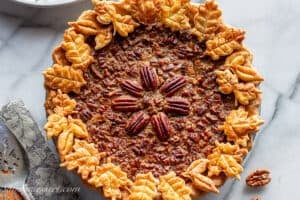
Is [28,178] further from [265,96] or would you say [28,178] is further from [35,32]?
[265,96]

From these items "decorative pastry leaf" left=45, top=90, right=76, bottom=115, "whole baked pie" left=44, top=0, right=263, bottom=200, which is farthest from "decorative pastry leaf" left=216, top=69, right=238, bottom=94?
"decorative pastry leaf" left=45, top=90, right=76, bottom=115

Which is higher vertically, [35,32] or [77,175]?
[35,32]

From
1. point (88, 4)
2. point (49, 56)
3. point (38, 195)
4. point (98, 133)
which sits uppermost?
point (88, 4)

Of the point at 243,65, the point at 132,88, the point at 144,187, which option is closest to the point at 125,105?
the point at 132,88

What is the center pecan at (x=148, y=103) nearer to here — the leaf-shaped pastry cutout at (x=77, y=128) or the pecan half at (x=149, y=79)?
the pecan half at (x=149, y=79)

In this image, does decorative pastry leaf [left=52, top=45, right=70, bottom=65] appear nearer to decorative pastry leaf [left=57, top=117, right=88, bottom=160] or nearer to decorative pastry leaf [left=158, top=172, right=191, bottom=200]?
decorative pastry leaf [left=57, top=117, right=88, bottom=160]

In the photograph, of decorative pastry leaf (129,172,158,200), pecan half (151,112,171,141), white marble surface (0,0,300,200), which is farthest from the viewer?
white marble surface (0,0,300,200)

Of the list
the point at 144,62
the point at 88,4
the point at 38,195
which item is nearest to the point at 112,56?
the point at 144,62
